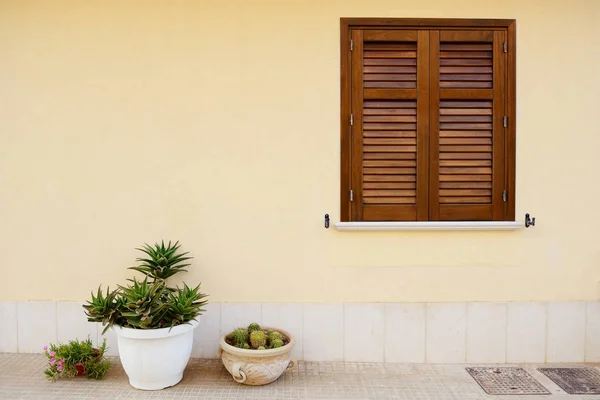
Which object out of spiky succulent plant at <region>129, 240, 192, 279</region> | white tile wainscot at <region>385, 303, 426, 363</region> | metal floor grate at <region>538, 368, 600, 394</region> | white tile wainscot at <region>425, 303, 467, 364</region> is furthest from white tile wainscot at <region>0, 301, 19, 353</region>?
metal floor grate at <region>538, 368, 600, 394</region>

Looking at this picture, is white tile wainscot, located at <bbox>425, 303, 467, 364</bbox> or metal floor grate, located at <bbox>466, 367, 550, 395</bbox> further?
white tile wainscot, located at <bbox>425, 303, 467, 364</bbox>

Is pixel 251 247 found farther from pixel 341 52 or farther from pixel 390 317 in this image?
pixel 341 52

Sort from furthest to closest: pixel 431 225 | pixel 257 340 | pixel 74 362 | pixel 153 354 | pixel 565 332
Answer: pixel 565 332
pixel 431 225
pixel 74 362
pixel 257 340
pixel 153 354

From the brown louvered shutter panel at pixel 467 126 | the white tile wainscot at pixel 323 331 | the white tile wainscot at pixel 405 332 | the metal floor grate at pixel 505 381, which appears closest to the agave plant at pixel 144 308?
the white tile wainscot at pixel 323 331

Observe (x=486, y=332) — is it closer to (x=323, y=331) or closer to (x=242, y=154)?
(x=323, y=331)

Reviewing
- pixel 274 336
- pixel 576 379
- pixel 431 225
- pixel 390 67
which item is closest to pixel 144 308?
pixel 274 336

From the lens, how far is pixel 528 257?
12.1ft

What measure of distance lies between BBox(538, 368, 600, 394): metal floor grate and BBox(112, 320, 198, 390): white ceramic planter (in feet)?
9.00

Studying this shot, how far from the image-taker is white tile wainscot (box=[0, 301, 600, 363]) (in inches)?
145

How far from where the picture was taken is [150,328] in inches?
124

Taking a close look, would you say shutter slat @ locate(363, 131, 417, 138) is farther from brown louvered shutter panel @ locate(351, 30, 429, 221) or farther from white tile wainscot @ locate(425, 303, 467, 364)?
white tile wainscot @ locate(425, 303, 467, 364)

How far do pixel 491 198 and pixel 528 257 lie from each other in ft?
1.85

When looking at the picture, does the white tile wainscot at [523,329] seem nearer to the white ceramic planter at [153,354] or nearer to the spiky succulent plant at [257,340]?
the spiky succulent plant at [257,340]

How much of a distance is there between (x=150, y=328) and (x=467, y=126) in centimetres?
285
